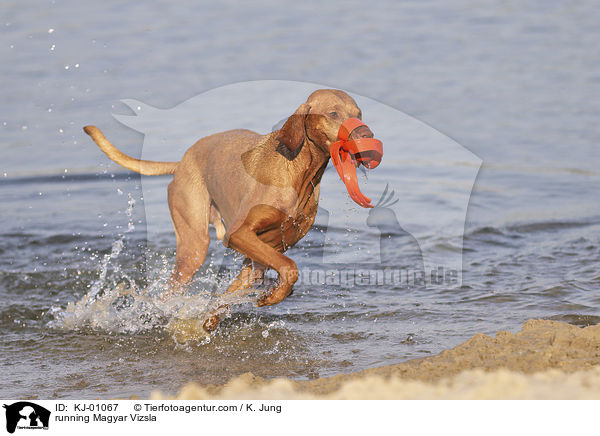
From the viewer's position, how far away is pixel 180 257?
5.30 metres

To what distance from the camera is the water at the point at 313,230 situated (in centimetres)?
519

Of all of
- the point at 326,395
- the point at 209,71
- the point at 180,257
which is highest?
the point at 209,71

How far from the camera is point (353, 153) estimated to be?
4242mm

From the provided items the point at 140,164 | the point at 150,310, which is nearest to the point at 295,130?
the point at 140,164

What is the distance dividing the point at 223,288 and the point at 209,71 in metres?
6.68

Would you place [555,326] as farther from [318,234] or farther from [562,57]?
[562,57]

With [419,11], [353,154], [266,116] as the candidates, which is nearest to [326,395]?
[353,154]

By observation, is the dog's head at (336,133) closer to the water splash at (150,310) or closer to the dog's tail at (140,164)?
the water splash at (150,310)

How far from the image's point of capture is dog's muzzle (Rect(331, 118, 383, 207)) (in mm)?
4121

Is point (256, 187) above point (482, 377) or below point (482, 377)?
above
